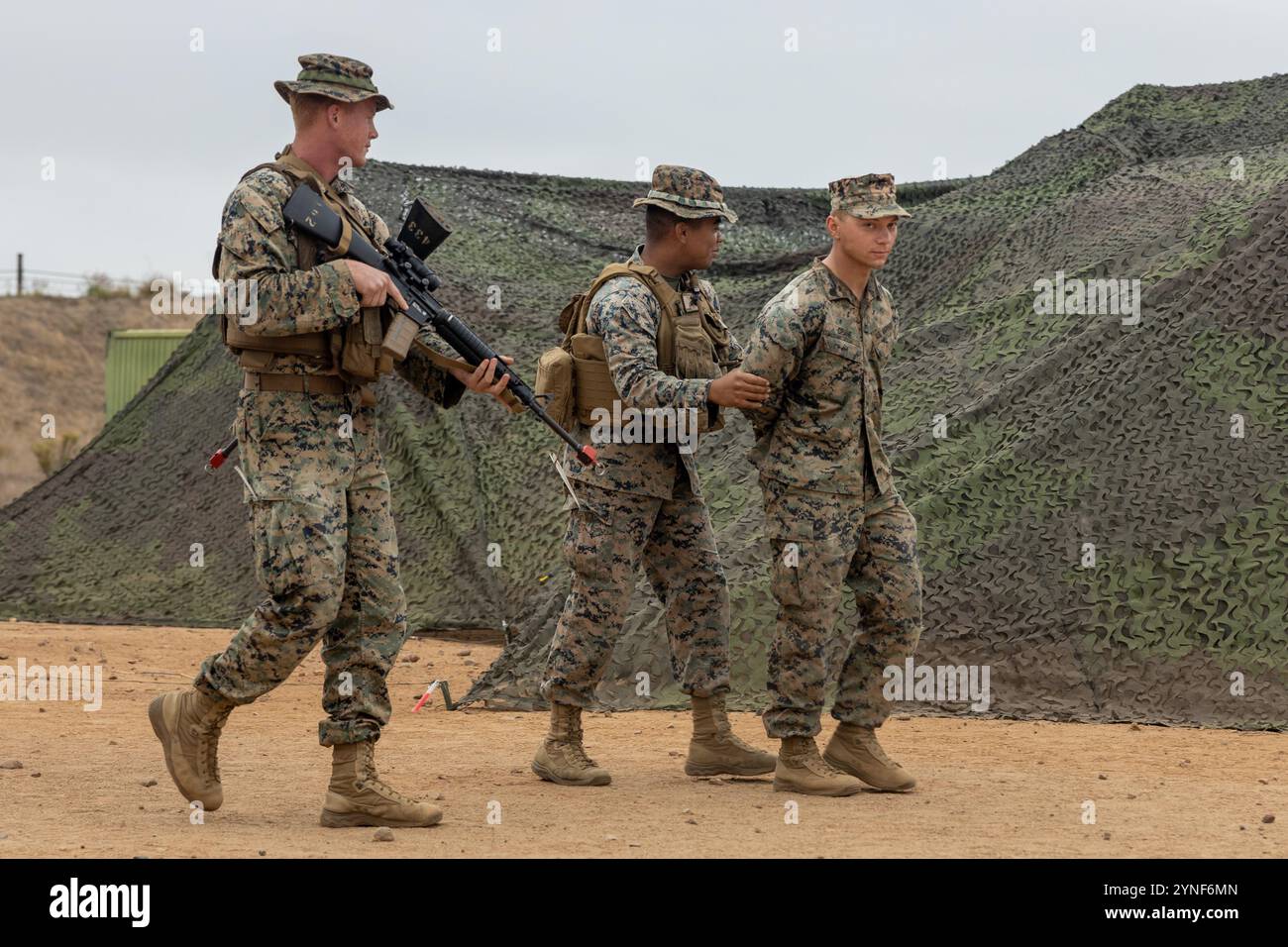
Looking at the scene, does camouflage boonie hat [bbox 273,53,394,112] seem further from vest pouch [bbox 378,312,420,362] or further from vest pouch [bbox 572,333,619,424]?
vest pouch [bbox 572,333,619,424]

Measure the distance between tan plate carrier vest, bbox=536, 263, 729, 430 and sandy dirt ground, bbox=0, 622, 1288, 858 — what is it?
1.28m

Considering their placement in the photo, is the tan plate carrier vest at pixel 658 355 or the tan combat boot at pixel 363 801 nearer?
the tan combat boot at pixel 363 801

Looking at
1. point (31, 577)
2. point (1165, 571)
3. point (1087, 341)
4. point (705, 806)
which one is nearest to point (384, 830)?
point (705, 806)

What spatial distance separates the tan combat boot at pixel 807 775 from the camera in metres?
5.38

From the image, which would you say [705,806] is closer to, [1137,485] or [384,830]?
[384,830]

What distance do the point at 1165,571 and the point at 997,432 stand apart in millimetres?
1178

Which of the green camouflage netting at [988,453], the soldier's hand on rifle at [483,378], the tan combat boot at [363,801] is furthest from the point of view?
the green camouflage netting at [988,453]

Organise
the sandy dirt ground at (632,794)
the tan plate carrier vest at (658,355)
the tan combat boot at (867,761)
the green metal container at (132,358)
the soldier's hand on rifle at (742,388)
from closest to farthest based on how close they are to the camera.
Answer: the sandy dirt ground at (632,794)
the soldier's hand on rifle at (742,388)
the tan combat boot at (867,761)
the tan plate carrier vest at (658,355)
the green metal container at (132,358)

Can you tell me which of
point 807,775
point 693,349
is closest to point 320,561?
point 693,349

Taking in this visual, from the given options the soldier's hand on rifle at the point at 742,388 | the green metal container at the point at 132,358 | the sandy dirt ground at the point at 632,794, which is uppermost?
the green metal container at the point at 132,358

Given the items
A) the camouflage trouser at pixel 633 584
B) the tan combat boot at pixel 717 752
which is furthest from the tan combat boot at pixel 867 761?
the camouflage trouser at pixel 633 584

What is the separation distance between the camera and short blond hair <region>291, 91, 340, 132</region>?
15.8ft

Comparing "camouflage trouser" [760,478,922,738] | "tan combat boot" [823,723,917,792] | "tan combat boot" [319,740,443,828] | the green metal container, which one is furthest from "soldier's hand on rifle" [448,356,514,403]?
the green metal container

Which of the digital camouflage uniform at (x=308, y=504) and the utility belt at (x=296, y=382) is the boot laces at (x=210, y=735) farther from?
the utility belt at (x=296, y=382)
